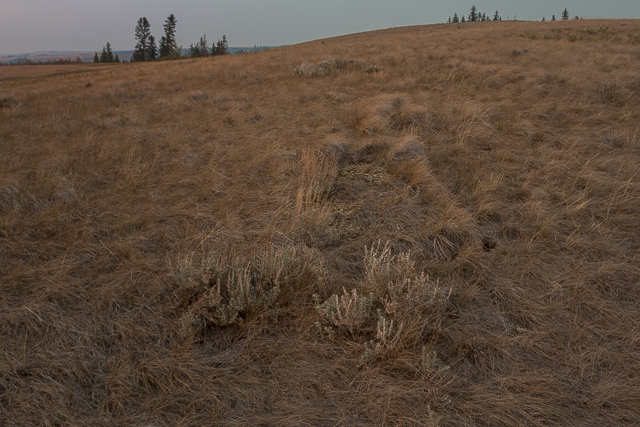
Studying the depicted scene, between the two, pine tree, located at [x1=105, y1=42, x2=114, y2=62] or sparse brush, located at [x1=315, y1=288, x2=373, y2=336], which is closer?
sparse brush, located at [x1=315, y1=288, x2=373, y2=336]

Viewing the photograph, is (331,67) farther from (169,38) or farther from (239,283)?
(169,38)

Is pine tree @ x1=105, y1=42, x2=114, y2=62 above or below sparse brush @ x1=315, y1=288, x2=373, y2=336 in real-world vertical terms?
above

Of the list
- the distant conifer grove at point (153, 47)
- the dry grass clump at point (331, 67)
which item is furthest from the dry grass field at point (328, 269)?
the distant conifer grove at point (153, 47)

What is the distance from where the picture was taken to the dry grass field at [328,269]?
80.8 inches

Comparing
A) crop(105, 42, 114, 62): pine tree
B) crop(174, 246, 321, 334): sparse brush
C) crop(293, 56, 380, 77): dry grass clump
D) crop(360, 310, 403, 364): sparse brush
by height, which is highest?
crop(105, 42, 114, 62): pine tree

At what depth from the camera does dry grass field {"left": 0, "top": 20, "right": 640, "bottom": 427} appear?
2.05 metres

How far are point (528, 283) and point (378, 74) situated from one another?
7738mm

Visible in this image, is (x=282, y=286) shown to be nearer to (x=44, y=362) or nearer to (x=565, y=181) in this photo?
(x=44, y=362)

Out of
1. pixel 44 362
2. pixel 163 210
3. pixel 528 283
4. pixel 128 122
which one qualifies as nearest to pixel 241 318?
pixel 44 362

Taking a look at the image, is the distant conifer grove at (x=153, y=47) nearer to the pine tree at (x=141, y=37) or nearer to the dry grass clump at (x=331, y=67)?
the pine tree at (x=141, y=37)

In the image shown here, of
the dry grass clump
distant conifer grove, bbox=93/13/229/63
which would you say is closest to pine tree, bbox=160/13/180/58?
distant conifer grove, bbox=93/13/229/63

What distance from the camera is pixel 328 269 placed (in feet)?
9.87

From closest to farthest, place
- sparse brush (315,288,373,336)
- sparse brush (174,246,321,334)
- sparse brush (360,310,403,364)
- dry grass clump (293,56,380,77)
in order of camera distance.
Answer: sparse brush (360,310,403,364) → sparse brush (315,288,373,336) → sparse brush (174,246,321,334) → dry grass clump (293,56,380,77)

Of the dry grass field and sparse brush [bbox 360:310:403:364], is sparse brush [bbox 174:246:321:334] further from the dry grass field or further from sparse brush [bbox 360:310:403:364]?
sparse brush [bbox 360:310:403:364]
